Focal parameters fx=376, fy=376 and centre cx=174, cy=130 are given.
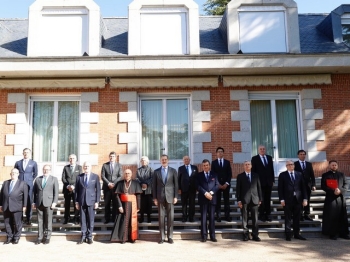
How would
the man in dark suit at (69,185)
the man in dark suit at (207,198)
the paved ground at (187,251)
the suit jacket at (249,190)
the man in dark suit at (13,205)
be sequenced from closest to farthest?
the paved ground at (187,251) → the man in dark suit at (207,198) → the man in dark suit at (13,205) → the suit jacket at (249,190) → the man in dark suit at (69,185)

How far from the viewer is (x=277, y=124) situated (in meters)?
11.8

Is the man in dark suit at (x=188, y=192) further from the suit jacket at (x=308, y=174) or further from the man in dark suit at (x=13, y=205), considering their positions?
the man in dark suit at (x=13, y=205)

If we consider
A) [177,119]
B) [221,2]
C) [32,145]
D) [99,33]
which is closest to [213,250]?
[177,119]

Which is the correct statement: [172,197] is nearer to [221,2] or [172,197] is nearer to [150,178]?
[150,178]

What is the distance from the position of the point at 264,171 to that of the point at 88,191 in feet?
13.4

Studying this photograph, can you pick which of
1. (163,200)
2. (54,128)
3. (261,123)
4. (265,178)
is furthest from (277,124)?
(54,128)

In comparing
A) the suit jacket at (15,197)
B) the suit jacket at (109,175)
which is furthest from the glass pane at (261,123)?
the suit jacket at (15,197)

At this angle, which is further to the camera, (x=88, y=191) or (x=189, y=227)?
(x=189, y=227)

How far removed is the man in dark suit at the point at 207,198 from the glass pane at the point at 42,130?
18.4 feet

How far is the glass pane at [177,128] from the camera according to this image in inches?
456

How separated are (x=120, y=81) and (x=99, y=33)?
1.82m

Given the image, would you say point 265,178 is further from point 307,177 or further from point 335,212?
point 335,212

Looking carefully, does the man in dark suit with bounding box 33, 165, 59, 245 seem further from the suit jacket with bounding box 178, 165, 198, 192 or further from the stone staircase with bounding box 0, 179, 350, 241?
the suit jacket with bounding box 178, 165, 198, 192

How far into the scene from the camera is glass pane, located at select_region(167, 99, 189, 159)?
1158cm
